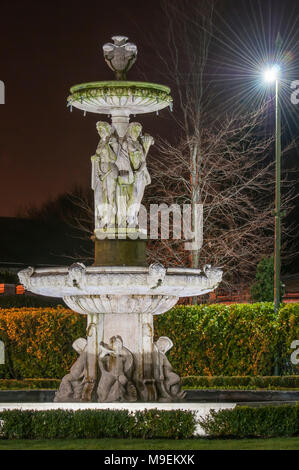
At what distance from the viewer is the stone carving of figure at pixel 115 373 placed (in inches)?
574

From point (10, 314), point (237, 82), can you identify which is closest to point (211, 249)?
point (237, 82)

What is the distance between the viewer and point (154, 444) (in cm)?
1209

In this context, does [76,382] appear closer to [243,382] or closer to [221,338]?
[243,382]

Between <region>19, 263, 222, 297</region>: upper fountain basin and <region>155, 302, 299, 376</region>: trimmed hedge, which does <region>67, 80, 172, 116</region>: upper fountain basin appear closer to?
<region>19, 263, 222, 297</region>: upper fountain basin

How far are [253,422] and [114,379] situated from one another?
8.46 ft

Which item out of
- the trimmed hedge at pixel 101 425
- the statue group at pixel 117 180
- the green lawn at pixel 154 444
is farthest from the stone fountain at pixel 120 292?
the green lawn at pixel 154 444

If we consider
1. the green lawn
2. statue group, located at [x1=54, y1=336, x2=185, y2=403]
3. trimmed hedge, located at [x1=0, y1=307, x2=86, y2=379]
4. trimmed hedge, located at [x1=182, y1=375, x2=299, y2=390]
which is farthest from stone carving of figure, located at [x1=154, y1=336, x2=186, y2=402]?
trimmed hedge, located at [x1=0, y1=307, x2=86, y2=379]

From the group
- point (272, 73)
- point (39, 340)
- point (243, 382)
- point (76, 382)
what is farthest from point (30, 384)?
point (272, 73)

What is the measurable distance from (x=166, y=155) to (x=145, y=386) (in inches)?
627

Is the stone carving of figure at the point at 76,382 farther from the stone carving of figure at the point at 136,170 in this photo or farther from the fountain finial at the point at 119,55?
the fountain finial at the point at 119,55

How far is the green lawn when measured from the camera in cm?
1191

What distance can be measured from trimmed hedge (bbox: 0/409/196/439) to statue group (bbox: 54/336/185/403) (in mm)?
1702

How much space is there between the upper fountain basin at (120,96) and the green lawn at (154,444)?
5376 millimetres

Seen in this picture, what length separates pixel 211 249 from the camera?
2972cm
